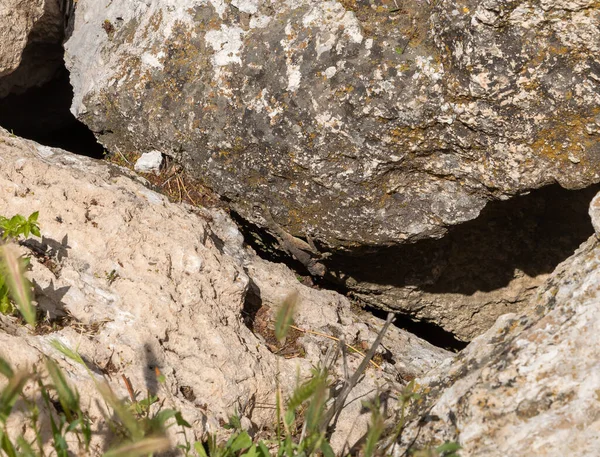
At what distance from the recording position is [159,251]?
2725 mm

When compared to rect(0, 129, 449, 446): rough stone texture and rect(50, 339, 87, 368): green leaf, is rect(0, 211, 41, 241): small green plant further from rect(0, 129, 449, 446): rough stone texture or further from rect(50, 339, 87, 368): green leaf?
rect(50, 339, 87, 368): green leaf

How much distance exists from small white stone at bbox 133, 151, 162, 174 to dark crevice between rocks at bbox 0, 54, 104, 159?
1010mm

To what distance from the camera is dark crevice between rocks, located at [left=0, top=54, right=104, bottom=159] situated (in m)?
4.12

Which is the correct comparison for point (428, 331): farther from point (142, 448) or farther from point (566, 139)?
point (142, 448)

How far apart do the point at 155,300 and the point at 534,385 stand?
4.76 feet

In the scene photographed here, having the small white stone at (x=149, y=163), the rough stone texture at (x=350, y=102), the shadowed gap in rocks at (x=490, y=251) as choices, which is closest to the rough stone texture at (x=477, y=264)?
the shadowed gap in rocks at (x=490, y=251)

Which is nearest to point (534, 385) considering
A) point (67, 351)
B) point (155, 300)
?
point (155, 300)

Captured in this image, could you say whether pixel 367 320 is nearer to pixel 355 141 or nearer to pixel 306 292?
pixel 306 292

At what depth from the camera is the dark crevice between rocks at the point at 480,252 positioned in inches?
147

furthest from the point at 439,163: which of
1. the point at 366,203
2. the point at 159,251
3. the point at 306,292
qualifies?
the point at 159,251

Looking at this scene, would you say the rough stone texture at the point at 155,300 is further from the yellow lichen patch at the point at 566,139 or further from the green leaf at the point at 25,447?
the yellow lichen patch at the point at 566,139

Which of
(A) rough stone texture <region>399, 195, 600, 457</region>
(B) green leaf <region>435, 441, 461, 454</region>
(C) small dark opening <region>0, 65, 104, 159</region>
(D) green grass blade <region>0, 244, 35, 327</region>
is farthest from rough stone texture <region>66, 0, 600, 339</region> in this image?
(D) green grass blade <region>0, 244, 35, 327</region>

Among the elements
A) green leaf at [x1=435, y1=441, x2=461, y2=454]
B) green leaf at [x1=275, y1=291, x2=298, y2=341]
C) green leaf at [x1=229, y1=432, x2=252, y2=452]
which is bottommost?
green leaf at [x1=229, y1=432, x2=252, y2=452]

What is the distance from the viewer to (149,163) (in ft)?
11.0
